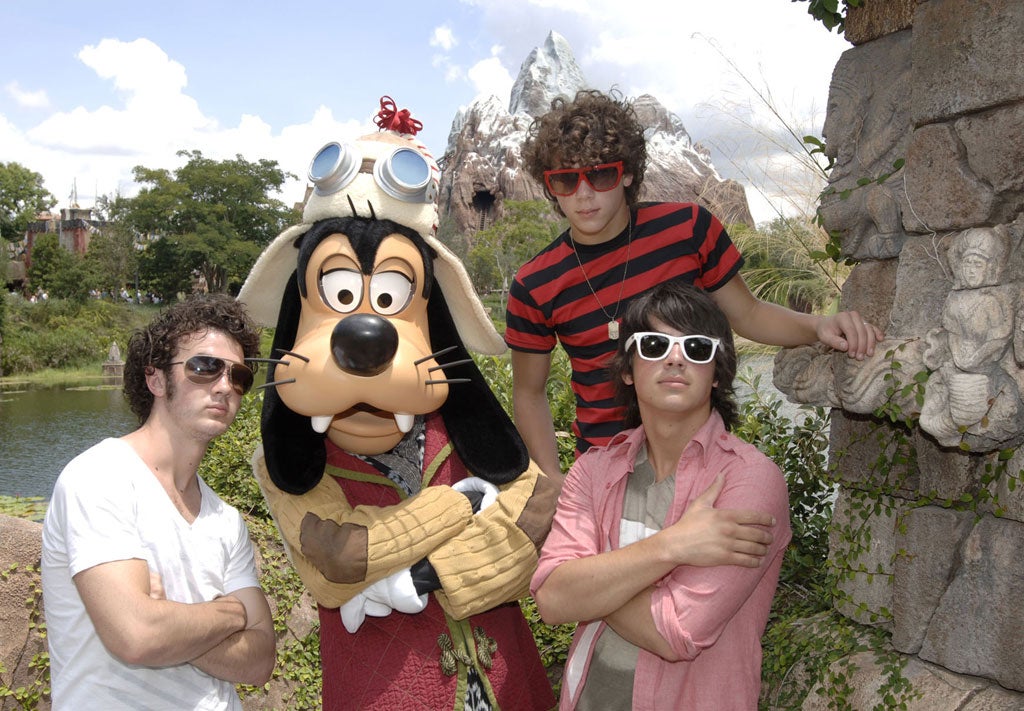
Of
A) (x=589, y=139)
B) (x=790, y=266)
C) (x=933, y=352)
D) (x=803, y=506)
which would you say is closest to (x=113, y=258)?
(x=790, y=266)

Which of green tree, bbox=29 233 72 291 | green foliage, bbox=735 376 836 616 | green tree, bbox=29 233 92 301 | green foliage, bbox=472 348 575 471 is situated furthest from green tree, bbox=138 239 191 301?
green foliage, bbox=735 376 836 616

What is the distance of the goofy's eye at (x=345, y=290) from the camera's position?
2199 mm

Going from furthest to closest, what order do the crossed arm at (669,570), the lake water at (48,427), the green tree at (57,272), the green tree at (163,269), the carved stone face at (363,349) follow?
the green tree at (163,269)
the green tree at (57,272)
the lake water at (48,427)
the carved stone face at (363,349)
the crossed arm at (669,570)

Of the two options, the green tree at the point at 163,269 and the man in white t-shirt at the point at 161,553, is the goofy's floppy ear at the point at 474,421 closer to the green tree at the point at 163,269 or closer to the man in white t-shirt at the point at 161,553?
the man in white t-shirt at the point at 161,553

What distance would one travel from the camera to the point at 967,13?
6.77 feet

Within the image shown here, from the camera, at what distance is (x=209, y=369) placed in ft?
6.65

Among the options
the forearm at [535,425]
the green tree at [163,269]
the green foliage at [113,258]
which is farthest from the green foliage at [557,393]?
the green tree at [163,269]

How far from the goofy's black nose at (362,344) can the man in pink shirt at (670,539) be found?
0.51 meters

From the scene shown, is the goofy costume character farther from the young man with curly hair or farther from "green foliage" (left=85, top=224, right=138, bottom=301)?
"green foliage" (left=85, top=224, right=138, bottom=301)

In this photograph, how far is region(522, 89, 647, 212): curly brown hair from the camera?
2.33 metres

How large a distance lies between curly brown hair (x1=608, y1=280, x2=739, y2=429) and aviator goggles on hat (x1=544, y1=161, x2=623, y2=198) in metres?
0.52

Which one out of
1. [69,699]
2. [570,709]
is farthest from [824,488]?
[69,699]

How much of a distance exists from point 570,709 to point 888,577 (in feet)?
3.67

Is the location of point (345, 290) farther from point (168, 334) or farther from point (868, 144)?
point (868, 144)
